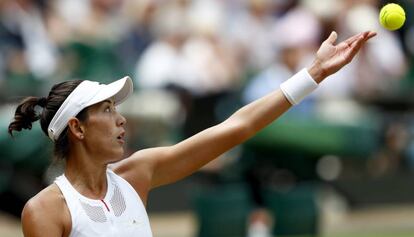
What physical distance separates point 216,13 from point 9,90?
9.34 ft

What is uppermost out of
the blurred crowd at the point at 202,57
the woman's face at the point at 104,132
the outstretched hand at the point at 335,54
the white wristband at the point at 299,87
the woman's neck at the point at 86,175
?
the blurred crowd at the point at 202,57

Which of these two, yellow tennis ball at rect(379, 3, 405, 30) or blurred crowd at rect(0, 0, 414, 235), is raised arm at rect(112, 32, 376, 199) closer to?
yellow tennis ball at rect(379, 3, 405, 30)

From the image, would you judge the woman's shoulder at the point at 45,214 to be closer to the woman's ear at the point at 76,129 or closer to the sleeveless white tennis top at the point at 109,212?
the sleeveless white tennis top at the point at 109,212

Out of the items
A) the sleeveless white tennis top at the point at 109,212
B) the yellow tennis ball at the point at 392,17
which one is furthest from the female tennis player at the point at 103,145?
the yellow tennis ball at the point at 392,17

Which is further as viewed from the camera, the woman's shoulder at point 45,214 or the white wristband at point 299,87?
the white wristband at point 299,87

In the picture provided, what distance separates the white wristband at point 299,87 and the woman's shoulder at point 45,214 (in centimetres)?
112

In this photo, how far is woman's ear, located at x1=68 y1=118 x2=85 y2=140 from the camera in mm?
5320

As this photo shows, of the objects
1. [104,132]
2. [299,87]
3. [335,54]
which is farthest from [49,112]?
[335,54]

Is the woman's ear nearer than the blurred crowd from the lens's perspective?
Yes

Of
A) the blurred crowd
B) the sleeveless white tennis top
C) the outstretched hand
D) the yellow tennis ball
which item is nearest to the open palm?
the outstretched hand

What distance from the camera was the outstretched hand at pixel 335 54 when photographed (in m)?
5.29

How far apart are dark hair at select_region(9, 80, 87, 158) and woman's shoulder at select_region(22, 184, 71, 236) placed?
11.5 inches

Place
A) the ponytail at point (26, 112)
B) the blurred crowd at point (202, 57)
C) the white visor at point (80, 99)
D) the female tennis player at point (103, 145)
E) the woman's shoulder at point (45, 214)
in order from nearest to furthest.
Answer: the woman's shoulder at point (45, 214) < the female tennis player at point (103, 145) < the white visor at point (80, 99) < the ponytail at point (26, 112) < the blurred crowd at point (202, 57)

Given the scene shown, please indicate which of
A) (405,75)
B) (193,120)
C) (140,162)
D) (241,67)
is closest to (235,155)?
(193,120)
